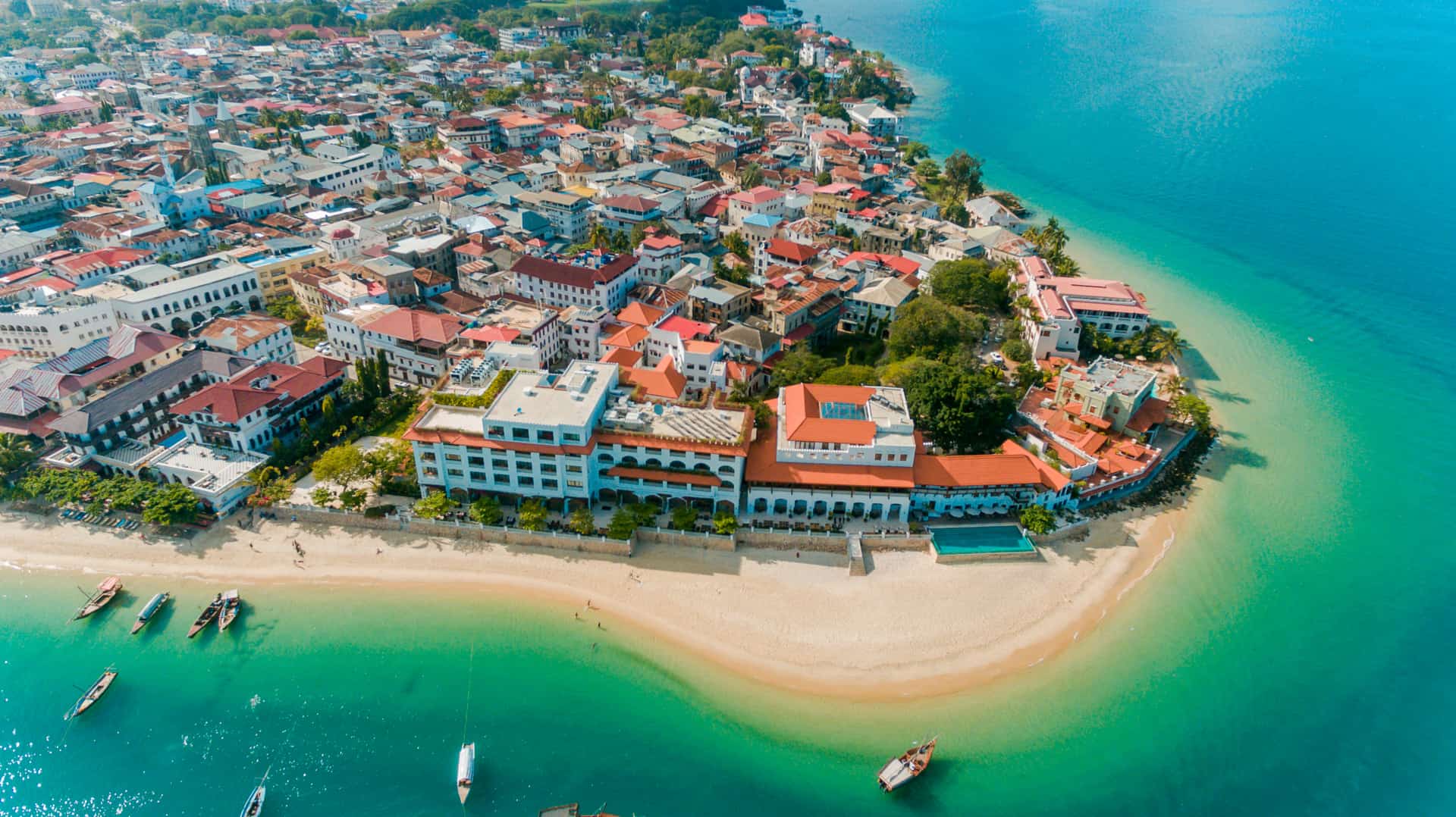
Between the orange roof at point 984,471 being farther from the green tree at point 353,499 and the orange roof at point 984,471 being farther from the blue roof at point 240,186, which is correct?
the blue roof at point 240,186

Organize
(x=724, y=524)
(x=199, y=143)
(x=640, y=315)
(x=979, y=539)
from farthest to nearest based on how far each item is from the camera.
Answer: (x=199, y=143), (x=640, y=315), (x=979, y=539), (x=724, y=524)

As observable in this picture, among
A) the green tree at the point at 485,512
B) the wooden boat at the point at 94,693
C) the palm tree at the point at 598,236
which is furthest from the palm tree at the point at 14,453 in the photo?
the palm tree at the point at 598,236

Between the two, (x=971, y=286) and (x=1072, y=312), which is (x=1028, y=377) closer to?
(x=1072, y=312)

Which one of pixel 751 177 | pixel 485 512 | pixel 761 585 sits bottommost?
pixel 761 585

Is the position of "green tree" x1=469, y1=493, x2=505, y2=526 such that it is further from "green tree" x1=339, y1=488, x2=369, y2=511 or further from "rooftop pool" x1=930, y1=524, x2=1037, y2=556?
"rooftop pool" x1=930, y1=524, x2=1037, y2=556

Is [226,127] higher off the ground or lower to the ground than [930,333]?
higher

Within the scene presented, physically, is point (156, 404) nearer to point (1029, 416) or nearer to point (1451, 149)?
point (1029, 416)

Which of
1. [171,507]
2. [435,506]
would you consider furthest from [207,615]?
[435,506]
